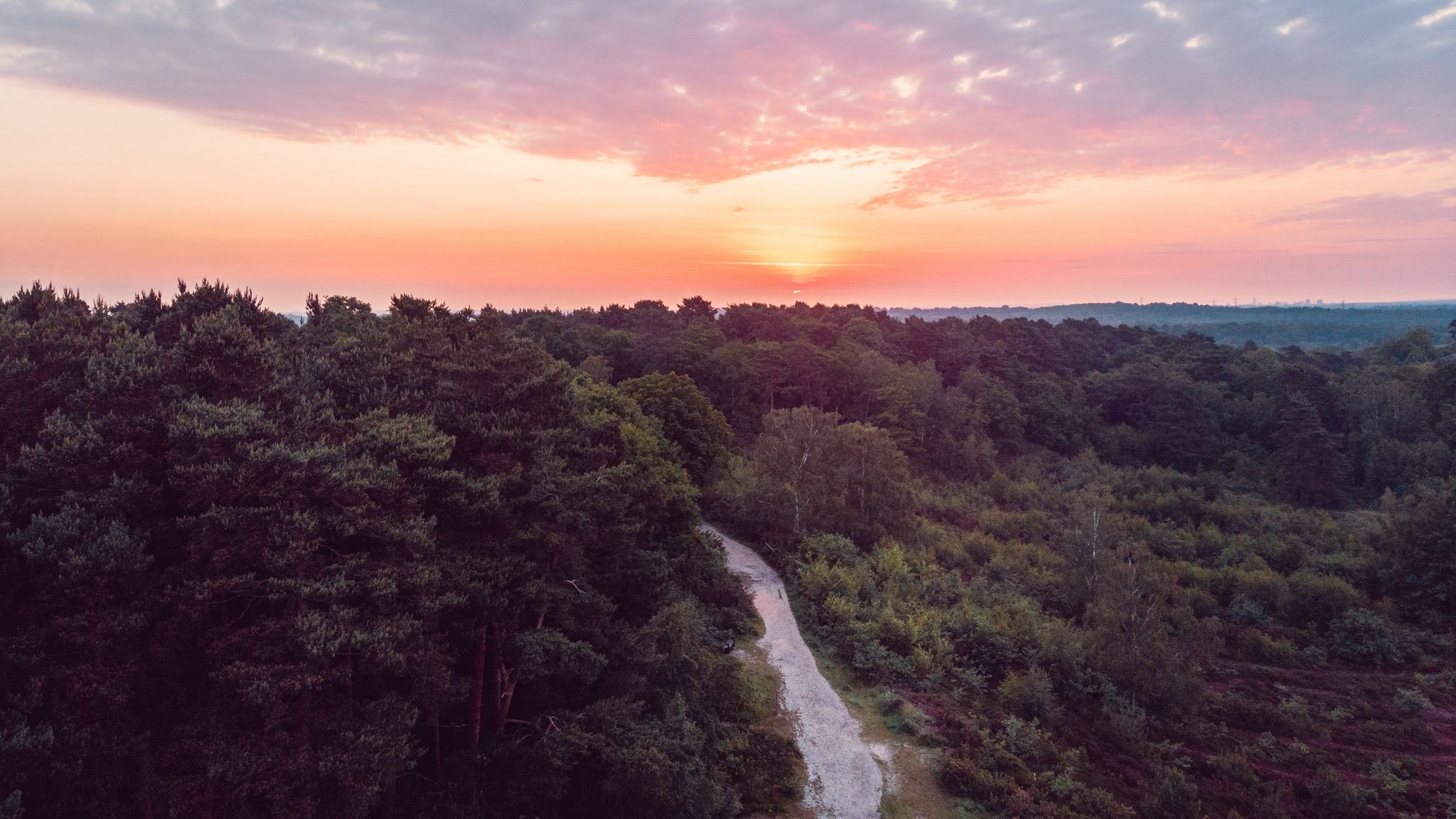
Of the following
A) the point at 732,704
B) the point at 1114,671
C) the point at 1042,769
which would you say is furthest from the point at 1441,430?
the point at 732,704

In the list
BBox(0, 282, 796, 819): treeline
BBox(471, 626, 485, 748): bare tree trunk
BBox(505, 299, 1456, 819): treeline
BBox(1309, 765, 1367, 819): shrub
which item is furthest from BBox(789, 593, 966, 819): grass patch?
BBox(1309, 765, 1367, 819): shrub

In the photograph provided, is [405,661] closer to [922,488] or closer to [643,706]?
[643,706]

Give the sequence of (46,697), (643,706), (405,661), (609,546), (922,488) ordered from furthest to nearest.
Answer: (922,488) → (609,546) → (643,706) → (405,661) → (46,697)

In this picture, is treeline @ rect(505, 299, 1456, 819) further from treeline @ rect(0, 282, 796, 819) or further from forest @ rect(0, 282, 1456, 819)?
treeline @ rect(0, 282, 796, 819)

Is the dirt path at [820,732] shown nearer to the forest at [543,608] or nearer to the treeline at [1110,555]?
the forest at [543,608]

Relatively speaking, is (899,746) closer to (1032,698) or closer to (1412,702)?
(1032,698)

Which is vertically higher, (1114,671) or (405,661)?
(405,661)

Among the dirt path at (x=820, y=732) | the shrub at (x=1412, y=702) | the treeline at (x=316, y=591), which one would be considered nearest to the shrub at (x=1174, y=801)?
the dirt path at (x=820, y=732)
